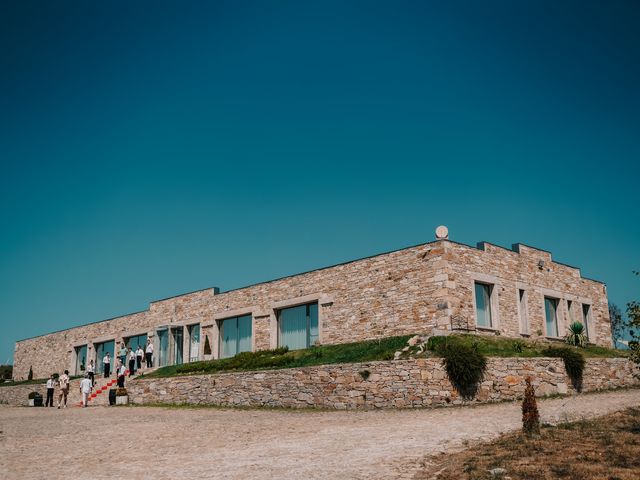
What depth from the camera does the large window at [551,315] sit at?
29484 millimetres

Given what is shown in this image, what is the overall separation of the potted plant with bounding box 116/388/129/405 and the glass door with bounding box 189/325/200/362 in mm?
7103

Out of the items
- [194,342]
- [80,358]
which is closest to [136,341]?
[194,342]

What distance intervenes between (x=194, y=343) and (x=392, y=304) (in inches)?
575

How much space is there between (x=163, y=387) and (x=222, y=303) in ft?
26.6

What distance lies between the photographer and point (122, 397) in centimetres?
2706

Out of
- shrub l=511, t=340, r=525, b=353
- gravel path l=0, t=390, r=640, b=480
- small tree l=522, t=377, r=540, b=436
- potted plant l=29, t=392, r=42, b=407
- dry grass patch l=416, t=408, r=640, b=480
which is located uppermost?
shrub l=511, t=340, r=525, b=353

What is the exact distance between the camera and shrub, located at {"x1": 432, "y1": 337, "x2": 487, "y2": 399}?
18.3 m

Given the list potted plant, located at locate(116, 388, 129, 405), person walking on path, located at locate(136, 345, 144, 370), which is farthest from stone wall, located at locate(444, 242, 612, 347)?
person walking on path, located at locate(136, 345, 144, 370)

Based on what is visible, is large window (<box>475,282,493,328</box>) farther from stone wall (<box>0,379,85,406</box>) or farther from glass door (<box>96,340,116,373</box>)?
glass door (<box>96,340,116,373</box>)

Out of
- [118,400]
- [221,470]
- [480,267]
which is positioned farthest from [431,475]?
[118,400]

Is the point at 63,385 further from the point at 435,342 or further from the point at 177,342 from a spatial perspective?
the point at 435,342

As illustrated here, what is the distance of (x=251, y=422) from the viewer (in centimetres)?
1719

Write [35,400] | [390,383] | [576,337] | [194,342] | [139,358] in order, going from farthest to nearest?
[139,358] → [194,342] → [35,400] → [576,337] → [390,383]

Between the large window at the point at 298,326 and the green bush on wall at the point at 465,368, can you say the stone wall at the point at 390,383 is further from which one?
the large window at the point at 298,326
